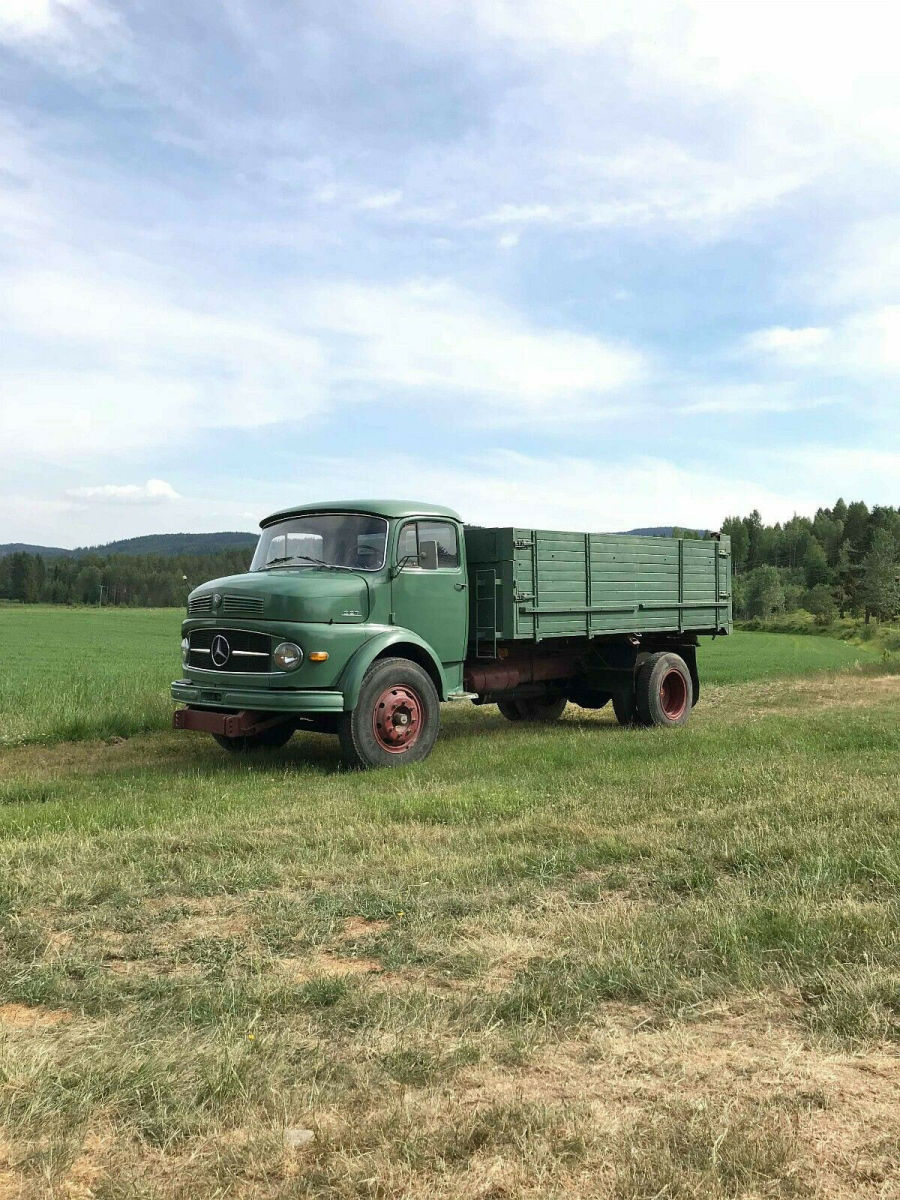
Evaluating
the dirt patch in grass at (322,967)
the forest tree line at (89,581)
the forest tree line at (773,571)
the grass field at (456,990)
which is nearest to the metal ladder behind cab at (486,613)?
the grass field at (456,990)

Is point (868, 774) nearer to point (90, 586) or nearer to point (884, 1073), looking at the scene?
point (884, 1073)

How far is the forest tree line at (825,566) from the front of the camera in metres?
95.3

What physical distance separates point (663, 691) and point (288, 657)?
6.21m

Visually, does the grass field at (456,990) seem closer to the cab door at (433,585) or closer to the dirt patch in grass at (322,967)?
the dirt patch in grass at (322,967)

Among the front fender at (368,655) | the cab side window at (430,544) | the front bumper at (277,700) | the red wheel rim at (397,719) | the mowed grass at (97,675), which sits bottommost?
the mowed grass at (97,675)

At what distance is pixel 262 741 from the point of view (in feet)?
37.7

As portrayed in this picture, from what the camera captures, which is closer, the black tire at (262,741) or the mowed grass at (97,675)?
the black tire at (262,741)

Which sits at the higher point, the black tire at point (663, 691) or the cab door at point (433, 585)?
the cab door at point (433, 585)

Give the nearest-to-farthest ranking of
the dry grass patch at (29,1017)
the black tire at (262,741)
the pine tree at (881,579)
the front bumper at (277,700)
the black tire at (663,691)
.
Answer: the dry grass patch at (29,1017), the front bumper at (277,700), the black tire at (262,741), the black tire at (663,691), the pine tree at (881,579)

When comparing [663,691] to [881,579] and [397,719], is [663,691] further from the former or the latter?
[881,579]

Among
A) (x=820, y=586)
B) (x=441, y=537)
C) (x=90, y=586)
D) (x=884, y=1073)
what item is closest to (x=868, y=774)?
(x=441, y=537)

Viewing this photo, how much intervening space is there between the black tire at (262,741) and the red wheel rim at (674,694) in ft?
16.9

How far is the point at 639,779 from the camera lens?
8.29 m

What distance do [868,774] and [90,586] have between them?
400 feet
